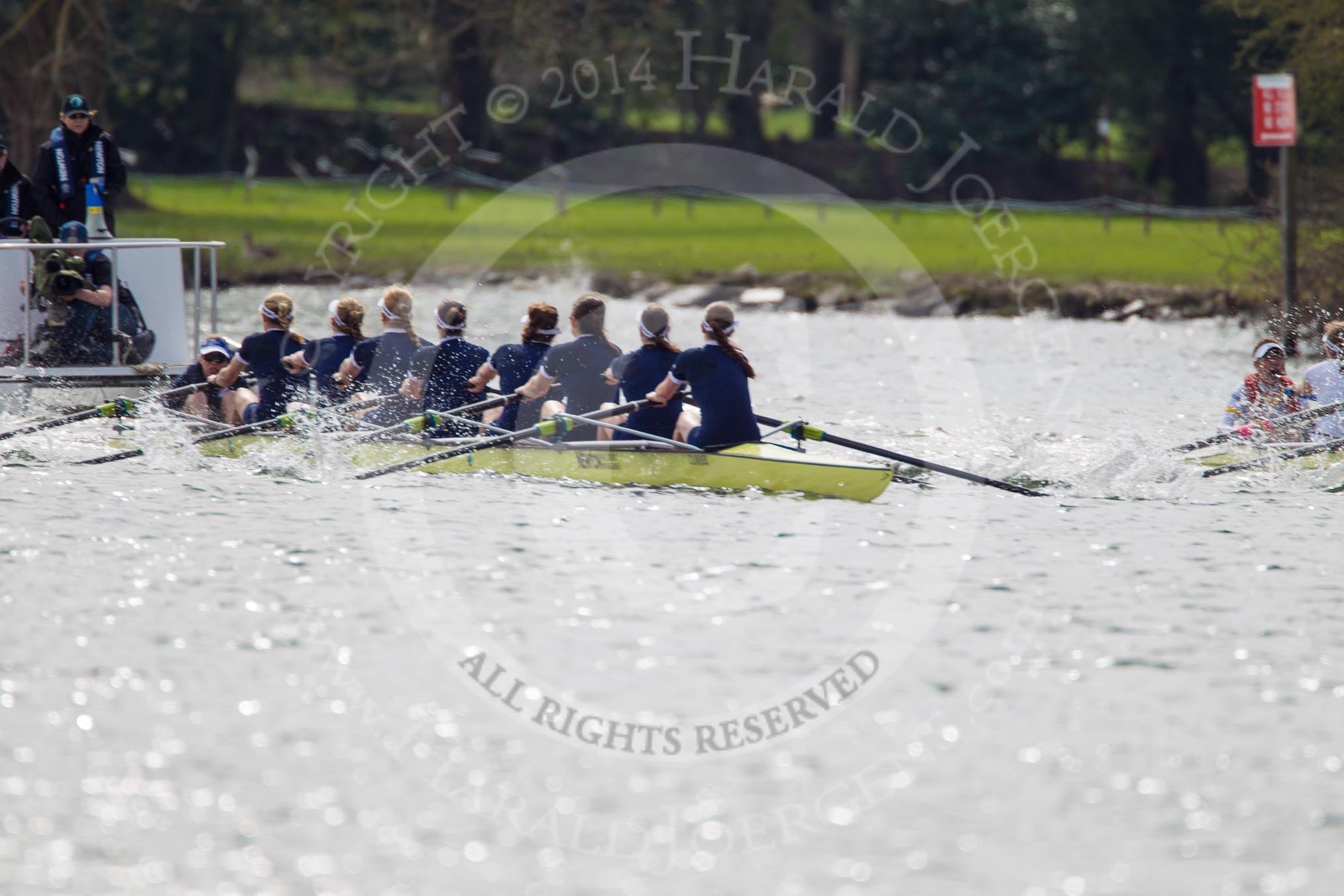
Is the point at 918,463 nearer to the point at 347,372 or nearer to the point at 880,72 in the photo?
the point at 347,372

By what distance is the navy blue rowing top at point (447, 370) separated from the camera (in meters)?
12.5

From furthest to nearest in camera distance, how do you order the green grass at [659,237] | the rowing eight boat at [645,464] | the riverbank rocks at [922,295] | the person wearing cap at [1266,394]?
the green grass at [659,237] → the riverbank rocks at [922,295] → the person wearing cap at [1266,394] → the rowing eight boat at [645,464]

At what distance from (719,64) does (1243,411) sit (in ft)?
127

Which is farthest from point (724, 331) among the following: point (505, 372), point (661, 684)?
point (661, 684)

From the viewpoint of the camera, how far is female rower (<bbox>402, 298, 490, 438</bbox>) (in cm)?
1249

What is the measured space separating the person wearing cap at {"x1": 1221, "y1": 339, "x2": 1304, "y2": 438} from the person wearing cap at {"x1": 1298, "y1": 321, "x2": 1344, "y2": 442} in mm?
139

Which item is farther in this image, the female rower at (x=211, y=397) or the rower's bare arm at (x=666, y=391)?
the female rower at (x=211, y=397)

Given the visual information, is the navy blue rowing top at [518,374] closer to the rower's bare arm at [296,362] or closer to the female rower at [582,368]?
the female rower at [582,368]

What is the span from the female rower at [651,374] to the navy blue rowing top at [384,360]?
1.77 meters

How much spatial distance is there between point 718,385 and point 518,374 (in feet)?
5.78

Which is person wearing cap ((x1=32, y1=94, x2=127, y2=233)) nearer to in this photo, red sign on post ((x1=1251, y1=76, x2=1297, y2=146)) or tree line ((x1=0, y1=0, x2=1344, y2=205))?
red sign on post ((x1=1251, y1=76, x2=1297, y2=146))

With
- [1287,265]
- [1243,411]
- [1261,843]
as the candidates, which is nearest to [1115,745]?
[1261,843]

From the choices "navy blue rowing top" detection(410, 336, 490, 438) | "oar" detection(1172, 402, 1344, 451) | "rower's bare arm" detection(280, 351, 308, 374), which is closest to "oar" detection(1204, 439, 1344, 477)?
"oar" detection(1172, 402, 1344, 451)

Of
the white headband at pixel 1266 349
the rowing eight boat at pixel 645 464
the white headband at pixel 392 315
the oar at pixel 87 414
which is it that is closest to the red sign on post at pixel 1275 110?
the white headband at pixel 1266 349
